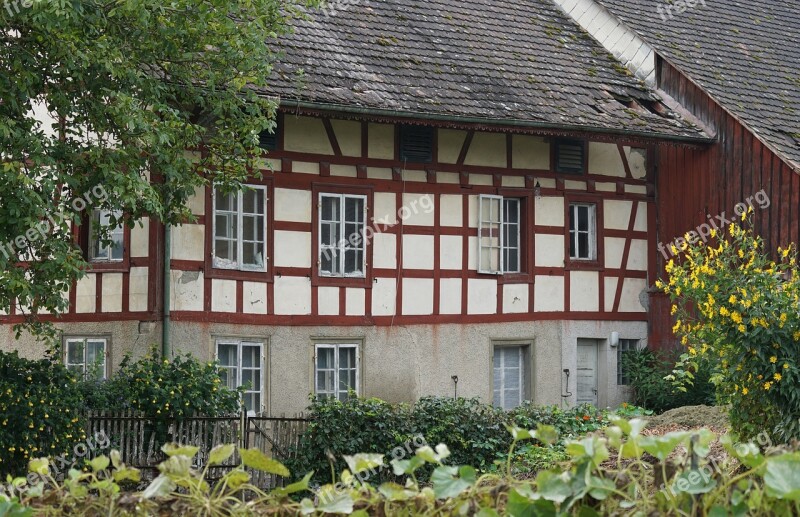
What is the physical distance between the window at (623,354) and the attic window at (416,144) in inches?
178

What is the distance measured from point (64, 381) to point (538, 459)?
5.64 meters

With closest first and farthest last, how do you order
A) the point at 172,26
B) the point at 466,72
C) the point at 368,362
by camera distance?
the point at 172,26, the point at 368,362, the point at 466,72

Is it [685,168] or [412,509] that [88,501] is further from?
[685,168]

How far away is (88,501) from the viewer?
3.39 m

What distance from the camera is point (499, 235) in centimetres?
1973

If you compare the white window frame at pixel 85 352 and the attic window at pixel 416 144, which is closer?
the white window frame at pixel 85 352

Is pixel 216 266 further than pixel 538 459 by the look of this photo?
Yes

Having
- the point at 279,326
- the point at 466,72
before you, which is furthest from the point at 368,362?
the point at 466,72

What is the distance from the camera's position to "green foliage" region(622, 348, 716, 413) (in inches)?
754

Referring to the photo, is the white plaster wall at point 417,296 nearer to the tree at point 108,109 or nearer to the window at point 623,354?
the window at point 623,354

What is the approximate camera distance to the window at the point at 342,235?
1838cm

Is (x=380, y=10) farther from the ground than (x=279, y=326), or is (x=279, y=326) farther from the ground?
(x=380, y=10)

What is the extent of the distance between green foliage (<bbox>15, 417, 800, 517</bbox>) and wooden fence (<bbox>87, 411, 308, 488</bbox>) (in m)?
11.5

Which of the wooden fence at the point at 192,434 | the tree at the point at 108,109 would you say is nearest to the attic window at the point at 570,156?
the tree at the point at 108,109
